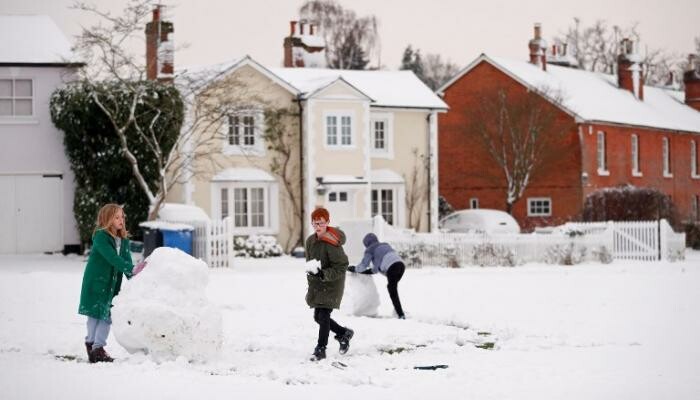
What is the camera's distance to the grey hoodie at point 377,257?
53.6 ft

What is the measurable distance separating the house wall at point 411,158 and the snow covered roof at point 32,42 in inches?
461

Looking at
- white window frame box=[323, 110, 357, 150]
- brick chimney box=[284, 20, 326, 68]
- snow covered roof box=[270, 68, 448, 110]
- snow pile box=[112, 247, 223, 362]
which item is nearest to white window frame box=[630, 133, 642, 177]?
snow covered roof box=[270, 68, 448, 110]

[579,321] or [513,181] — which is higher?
[513,181]

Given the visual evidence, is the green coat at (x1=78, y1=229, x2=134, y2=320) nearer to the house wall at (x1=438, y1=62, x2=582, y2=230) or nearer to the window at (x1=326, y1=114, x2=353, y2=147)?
the window at (x1=326, y1=114, x2=353, y2=147)

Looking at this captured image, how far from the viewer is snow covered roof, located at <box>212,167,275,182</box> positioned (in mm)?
34438

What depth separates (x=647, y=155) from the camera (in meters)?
50.6

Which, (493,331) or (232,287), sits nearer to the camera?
(493,331)

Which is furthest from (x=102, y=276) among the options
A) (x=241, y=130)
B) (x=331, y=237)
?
(x=241, y=130)

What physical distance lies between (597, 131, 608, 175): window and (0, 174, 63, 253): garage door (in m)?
24.9

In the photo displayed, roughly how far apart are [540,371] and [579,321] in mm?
4983

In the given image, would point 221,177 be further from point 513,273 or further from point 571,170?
point 571,170

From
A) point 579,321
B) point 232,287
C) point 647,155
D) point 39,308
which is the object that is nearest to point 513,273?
point 232,287

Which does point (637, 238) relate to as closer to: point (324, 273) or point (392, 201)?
point (392, 201)

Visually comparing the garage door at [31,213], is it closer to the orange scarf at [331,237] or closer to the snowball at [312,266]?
the orange scarf at [331,237]
